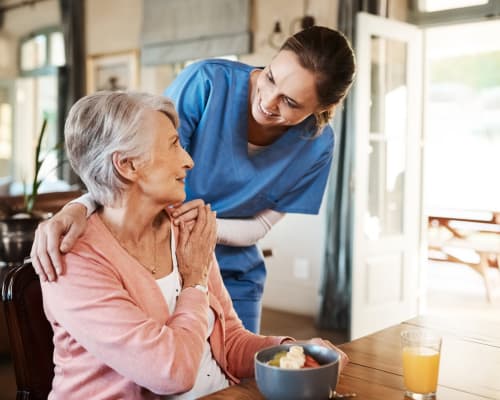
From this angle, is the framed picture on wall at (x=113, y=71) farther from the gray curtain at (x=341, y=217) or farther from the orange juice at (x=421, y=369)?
the orange juice at (x=421, y=369)

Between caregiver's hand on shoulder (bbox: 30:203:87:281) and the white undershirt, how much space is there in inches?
7.7

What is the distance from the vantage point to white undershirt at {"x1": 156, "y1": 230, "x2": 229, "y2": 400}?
125 centimetres

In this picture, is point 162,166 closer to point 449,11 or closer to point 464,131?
point 449,11

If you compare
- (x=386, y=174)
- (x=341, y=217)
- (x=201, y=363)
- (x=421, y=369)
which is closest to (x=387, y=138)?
(x=386, y=174)

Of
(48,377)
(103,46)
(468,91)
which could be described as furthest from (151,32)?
(48,377)

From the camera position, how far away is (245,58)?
4.91 meters

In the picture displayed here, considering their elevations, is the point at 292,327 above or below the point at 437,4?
below

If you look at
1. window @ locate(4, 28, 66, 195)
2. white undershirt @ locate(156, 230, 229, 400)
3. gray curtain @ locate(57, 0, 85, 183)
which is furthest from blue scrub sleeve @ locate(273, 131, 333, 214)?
window @ locate(4, 28, 66, 195)

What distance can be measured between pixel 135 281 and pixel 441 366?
0.60m

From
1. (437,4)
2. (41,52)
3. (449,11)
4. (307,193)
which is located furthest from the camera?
(41,52)

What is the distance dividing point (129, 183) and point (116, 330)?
11.3 inches

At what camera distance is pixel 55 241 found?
3.65 ft

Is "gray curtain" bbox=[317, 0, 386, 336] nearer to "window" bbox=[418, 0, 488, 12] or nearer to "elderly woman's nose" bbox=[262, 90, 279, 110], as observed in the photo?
"window" bbox=[418, 0, 488, 12]

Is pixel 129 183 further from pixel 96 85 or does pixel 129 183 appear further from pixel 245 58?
pixel 96 85
